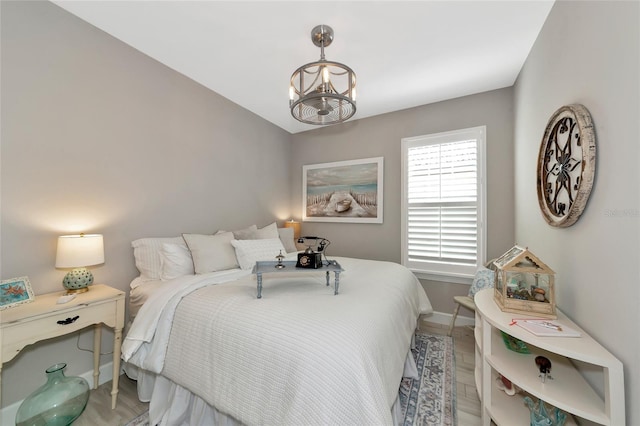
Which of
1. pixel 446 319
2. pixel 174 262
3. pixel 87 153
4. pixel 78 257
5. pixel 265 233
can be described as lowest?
pixel 446 319

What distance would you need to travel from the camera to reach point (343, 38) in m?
2.01

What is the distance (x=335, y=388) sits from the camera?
1.01 meters

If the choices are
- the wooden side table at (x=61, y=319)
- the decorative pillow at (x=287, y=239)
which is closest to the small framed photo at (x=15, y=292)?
the wooden side table at (x=61, y=319)

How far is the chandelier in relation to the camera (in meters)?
1.49

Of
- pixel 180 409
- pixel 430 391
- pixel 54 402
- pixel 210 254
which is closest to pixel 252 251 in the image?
pixel 210 254

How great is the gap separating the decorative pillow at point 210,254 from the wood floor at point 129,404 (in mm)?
965

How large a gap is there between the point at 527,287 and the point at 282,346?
144 cm

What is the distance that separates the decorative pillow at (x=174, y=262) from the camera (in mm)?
2068

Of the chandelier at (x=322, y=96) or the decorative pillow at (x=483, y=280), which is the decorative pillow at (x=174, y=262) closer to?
the chandelier at (x=322, y=96)

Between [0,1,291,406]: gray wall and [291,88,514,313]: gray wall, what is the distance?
62.4 inches

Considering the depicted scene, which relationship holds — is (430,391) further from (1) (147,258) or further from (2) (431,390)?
(1) (147,258)

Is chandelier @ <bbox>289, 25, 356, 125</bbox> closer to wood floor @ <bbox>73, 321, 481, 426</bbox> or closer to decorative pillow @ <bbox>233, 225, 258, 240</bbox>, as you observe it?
decorative pillow @ <bbox>233, 225, 258, 240</bbox>

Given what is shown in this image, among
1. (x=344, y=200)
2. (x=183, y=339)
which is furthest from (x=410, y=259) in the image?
(x=183, y=339)

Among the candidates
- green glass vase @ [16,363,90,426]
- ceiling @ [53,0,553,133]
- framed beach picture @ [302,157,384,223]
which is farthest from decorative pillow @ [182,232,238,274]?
framed beach picture @ [302,157,384,223]
